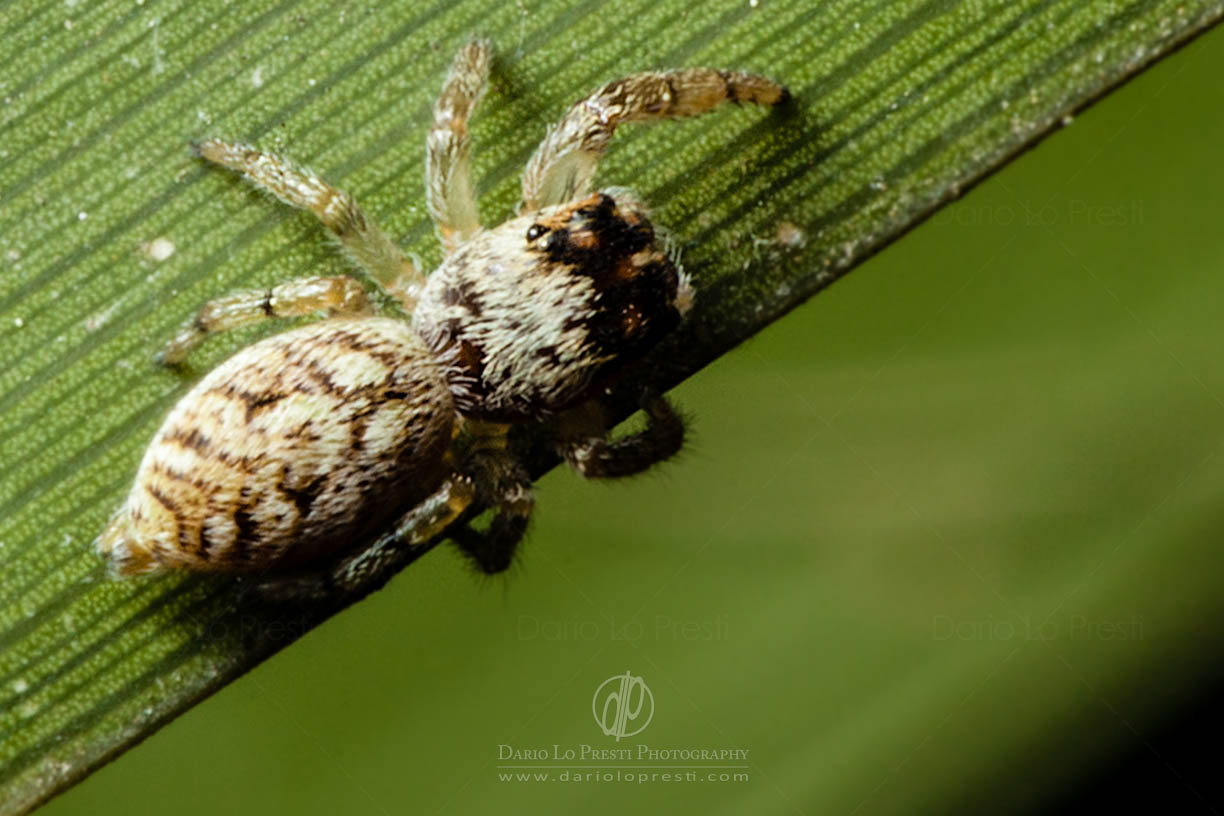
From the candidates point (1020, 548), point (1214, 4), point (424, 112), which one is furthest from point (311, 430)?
point (1214, 4)

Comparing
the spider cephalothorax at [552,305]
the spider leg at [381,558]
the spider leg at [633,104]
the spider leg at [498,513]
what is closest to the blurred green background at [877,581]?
the spider leg at [498,513]

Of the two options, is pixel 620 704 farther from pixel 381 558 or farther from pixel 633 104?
pixel 633 104

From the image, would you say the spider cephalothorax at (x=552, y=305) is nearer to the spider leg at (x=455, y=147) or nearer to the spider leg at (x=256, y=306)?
the spider leg at (x=455, y=147)

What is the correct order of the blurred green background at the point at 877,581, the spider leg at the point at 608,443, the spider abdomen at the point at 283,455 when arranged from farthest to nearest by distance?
the blurred green background at the point at 877,581 < the spider leg at the point at 608,443 < the spider abdomen at the point at 283,455

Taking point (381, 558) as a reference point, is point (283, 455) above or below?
above

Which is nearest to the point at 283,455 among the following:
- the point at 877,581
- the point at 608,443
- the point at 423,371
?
the point at 423,371
